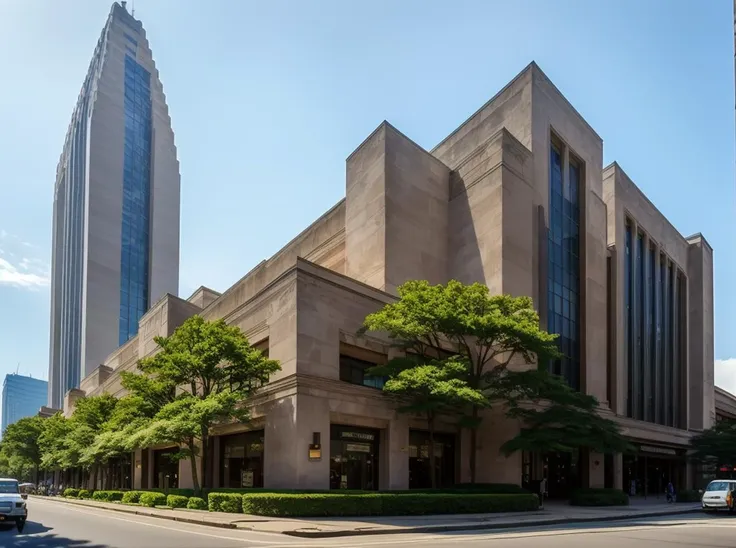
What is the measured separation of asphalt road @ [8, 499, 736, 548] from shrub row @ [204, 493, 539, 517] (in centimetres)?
301

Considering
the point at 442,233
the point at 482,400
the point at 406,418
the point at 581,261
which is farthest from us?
the point at 581,261

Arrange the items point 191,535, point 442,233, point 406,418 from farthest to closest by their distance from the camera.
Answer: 1. point 442,233
2. point 406,418
3. point 191,535

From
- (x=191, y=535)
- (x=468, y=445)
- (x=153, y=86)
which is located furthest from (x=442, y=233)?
(x=153, y=86)

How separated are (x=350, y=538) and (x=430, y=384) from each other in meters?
11.5

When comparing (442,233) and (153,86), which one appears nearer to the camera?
(442,233)

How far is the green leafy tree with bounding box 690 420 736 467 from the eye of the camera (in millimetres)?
52625

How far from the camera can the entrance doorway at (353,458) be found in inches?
1281

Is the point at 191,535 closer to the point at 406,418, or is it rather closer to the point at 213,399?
the point at 213,399

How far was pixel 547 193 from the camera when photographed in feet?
148

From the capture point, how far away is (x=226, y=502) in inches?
1058

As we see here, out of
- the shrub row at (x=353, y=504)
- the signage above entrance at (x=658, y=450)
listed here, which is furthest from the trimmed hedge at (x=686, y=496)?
the shrub row at (x=353, y=504)

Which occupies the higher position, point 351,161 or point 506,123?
point 506,123

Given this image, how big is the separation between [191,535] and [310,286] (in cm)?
1463

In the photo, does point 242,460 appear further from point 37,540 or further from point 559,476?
point 559,476
